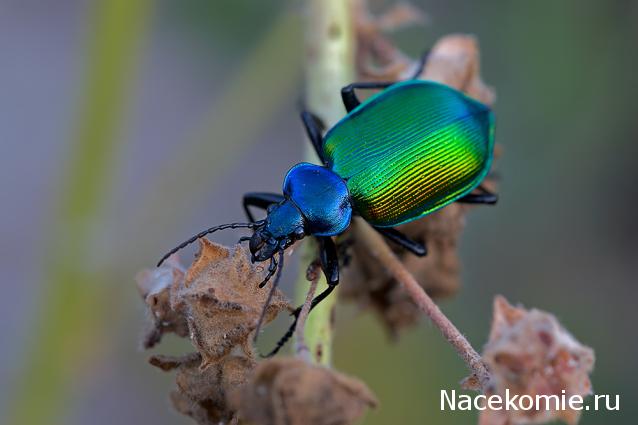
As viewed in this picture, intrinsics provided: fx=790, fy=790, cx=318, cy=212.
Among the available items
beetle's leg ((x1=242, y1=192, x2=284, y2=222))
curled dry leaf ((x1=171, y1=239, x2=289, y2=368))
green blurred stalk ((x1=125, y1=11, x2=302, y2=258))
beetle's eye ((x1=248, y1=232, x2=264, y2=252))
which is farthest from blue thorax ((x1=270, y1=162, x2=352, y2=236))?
green blurred stalk ((x1=125, y1=11, x2=302, y2=258))

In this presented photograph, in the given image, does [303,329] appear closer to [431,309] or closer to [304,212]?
[431,309]

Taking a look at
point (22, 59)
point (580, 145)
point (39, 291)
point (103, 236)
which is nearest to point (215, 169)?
point (103, 236)

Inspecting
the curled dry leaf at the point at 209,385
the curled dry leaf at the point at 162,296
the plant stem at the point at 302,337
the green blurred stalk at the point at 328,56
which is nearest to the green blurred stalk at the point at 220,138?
the green blurred stalk at the point at 328,56

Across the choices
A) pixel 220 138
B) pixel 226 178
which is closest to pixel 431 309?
pixel 220 138

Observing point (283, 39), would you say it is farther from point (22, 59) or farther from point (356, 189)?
point (22, 59)

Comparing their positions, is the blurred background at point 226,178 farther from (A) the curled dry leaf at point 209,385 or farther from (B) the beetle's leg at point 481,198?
(B) the beetle's leg at point 481,198
